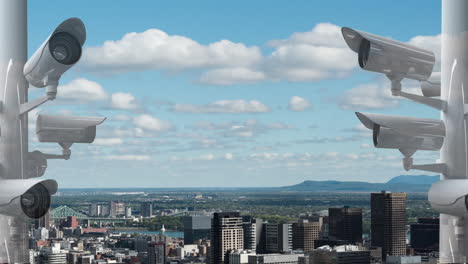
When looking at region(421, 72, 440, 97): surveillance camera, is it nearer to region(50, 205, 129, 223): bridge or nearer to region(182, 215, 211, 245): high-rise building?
region(182, 215, 211, 245): high-rise building

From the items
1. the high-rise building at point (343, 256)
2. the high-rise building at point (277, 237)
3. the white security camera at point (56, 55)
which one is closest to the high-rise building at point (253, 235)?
the high-rise building at point (277, 237)

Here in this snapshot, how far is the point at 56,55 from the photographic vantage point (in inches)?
82.9

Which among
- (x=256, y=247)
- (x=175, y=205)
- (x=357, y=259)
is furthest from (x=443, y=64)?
(x=175, y=205)

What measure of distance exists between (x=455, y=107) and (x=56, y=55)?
122 centimetres

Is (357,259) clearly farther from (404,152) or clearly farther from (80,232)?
(404,152)

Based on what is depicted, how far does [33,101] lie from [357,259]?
2639 centimetres

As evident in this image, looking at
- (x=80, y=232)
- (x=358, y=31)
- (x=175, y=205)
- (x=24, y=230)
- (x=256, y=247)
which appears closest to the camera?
(x=358, y=31)

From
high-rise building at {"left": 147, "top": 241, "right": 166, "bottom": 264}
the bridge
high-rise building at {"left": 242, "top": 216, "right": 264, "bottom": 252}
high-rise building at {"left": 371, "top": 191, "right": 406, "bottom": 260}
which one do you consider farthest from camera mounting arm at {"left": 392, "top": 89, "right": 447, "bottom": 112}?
the bridge

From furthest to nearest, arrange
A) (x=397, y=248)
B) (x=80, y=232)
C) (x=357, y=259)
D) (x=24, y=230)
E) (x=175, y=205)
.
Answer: (x=175, y=205), (x=80, y=232), (x=397, y=248), (x=357, y=259), (x=24, y=230)

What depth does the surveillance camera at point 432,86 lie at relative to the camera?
94.7 inches

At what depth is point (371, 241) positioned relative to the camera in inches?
1252

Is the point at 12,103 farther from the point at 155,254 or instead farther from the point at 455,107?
the point at 155,254

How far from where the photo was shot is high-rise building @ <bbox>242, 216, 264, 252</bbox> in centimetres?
3391

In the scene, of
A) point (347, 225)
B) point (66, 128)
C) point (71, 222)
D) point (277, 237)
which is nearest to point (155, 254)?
point (277, 237)
